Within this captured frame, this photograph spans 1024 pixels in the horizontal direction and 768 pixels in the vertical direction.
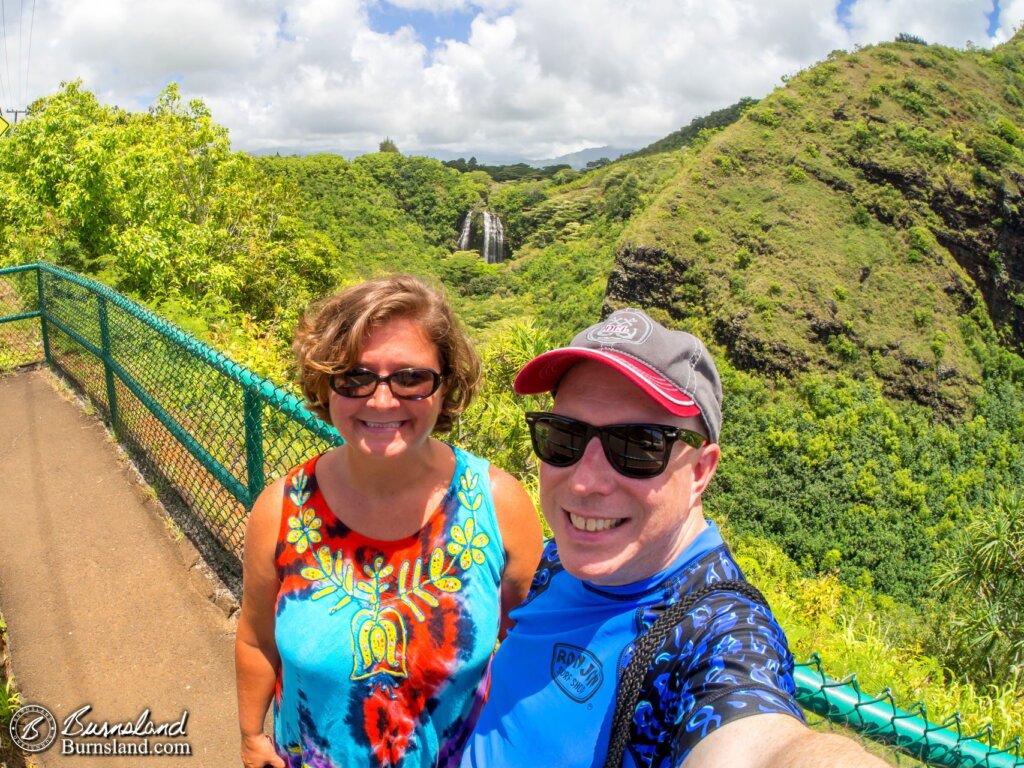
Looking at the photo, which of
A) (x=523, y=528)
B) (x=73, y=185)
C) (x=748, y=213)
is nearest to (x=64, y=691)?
(x=523, y=528)

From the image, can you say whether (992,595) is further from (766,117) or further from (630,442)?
(766,117)

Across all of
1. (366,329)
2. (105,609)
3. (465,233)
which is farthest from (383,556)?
(465,233)

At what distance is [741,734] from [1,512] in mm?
4566

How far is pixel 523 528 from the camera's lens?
5.66ft

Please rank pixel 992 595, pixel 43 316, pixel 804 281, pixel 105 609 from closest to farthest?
pixel 105 609
pixel 43 316
pixel 992 595
pixel 804 281

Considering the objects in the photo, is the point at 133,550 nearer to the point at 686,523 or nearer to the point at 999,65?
the point at 686,523

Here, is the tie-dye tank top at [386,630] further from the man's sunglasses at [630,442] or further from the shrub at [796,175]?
the shrub at [796,175]

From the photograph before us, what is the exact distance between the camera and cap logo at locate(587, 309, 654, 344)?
1233 millimetres

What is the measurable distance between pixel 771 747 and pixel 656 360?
0.58m

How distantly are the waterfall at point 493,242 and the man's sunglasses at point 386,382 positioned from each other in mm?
93147

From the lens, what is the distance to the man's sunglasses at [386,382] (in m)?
1.67

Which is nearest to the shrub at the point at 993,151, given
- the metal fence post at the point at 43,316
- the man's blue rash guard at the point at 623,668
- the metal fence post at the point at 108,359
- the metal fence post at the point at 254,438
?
the metal fence post at the point at 43,316

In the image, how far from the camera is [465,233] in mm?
98312

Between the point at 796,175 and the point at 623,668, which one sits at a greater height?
the point at 796,175
